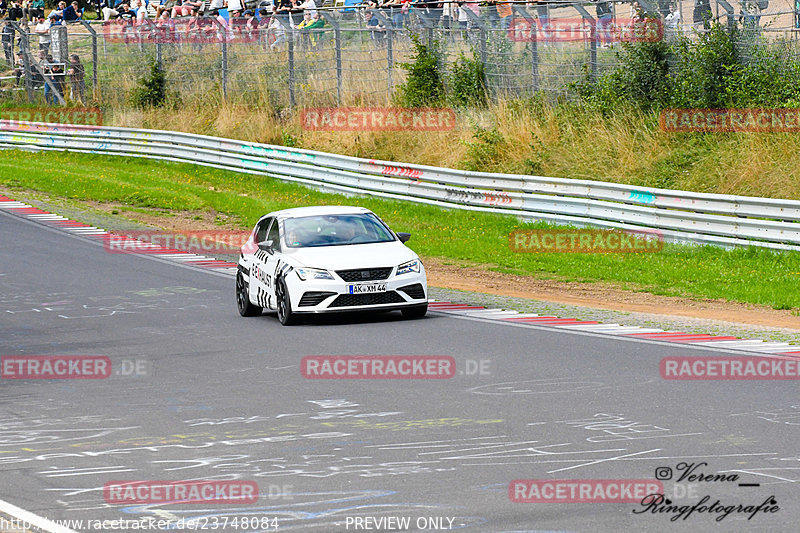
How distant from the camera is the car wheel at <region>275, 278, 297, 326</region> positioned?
51.4 ft

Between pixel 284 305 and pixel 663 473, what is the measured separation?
873cm

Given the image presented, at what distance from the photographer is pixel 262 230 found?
58.1 ft

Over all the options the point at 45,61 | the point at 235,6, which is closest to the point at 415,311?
the point at 235,6

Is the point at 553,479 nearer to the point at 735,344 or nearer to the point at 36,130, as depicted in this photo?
the point at 735,344

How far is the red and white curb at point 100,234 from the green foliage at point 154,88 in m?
10.8

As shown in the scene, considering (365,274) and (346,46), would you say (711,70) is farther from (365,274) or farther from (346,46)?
(365,274)

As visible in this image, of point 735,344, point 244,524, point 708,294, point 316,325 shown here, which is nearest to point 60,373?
point 316,325

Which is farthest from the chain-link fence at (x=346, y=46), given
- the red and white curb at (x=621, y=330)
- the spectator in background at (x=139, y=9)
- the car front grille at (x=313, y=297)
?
the car front grille at (x=313, y=297)

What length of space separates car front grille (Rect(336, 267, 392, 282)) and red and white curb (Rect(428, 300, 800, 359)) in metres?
1.55

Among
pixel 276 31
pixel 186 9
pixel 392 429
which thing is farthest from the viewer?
pixel 186 9

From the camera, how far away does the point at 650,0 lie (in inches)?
1069

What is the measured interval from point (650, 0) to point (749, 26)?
2.66 m

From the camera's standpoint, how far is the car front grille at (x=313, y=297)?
15.5 meters

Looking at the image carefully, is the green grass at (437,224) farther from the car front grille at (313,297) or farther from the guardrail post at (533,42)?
the car front grille at (313,297)
